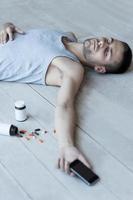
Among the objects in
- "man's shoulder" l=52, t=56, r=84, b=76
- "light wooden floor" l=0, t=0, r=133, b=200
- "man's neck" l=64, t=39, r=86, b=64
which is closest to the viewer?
"light wooden floor" l=0, t=0, r=133, b=200

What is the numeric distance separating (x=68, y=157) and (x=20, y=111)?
0.40 meters

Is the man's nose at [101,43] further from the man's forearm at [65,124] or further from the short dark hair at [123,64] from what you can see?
the man's forearm at [65,124]

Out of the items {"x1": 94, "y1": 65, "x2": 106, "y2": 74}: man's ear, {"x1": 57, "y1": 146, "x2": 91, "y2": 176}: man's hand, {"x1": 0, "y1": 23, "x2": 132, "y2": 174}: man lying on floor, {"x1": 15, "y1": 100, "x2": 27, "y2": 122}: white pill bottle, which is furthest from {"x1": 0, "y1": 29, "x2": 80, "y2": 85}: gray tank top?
{"x1": 57, "y1": 146, "x2": 91, "y2": 176}: man's hand

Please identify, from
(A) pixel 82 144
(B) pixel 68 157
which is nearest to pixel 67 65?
(A) pixel 82 144

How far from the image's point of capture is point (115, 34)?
2.91 meters

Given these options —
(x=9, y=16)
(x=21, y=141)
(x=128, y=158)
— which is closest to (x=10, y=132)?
(x=21, y=141)

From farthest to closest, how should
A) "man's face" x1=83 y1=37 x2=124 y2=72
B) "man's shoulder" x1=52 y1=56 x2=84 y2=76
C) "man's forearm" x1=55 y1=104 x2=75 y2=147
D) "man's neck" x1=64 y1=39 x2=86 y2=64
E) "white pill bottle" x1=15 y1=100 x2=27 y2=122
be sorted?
"man's neck" x1=64 y1=39 x2=86 y2=64 < "man's face" x1=83 y1=37 x2=124 y2=72 < "man's shoulder" x1=52 y1=56 x2=84 y2=76 < "white pill bottle" x1=15 y1=100 x2=27 y2=122 < "man's forearm" x1=55 y1=104 x2=75 y2=147

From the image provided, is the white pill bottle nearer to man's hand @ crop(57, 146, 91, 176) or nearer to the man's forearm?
the man's forearm

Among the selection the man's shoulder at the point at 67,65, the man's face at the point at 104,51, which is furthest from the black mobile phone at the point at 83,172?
the man's face at the point at 104,51

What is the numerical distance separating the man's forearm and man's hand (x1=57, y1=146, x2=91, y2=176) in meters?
0.04

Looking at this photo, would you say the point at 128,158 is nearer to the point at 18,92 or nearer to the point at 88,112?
the point at 88,112

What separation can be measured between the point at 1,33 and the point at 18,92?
40 centimetres

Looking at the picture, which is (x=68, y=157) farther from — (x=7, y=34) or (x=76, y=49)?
(x=7, y=34)

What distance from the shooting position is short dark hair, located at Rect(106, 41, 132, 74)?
2279 millimetres
